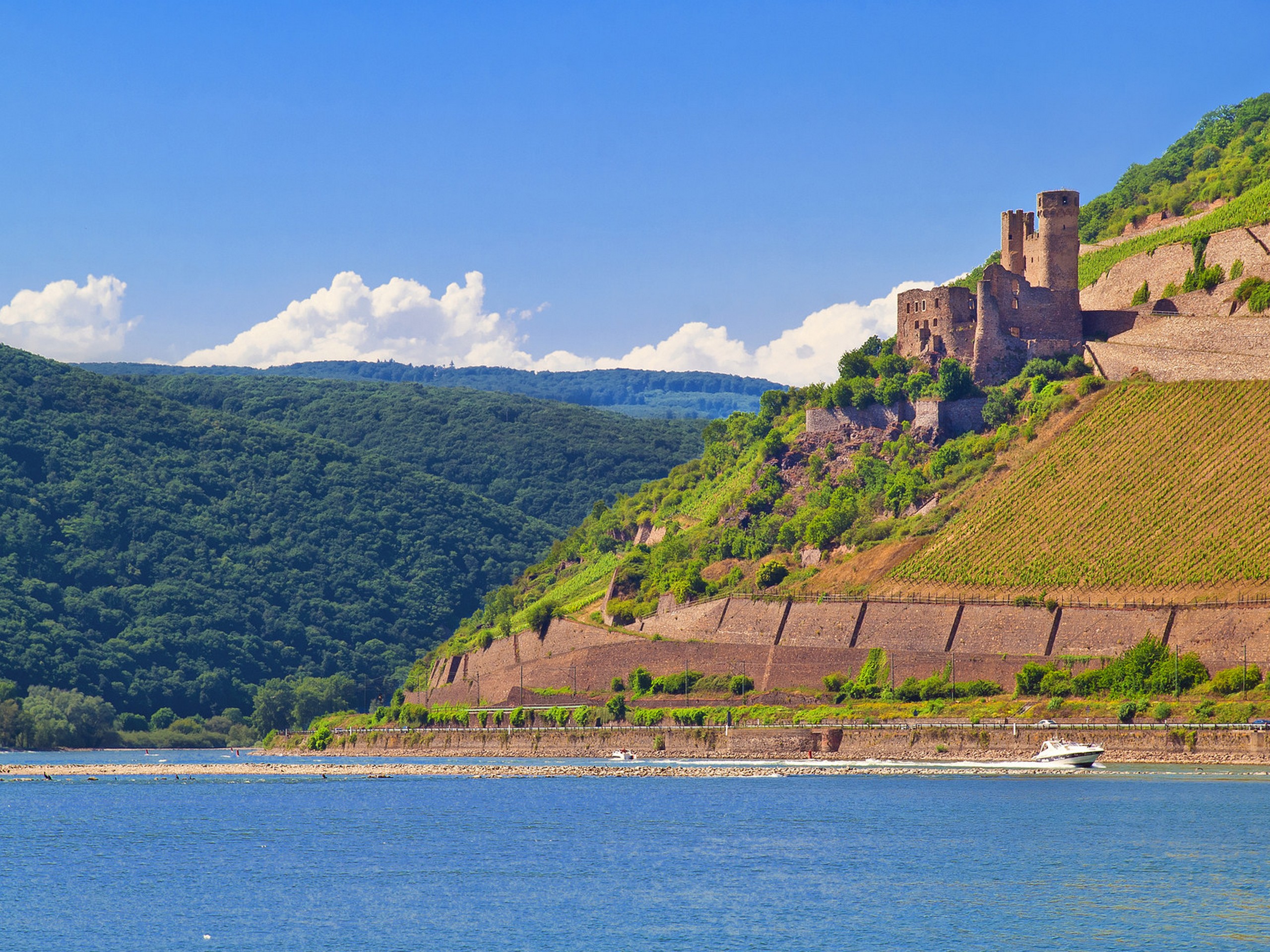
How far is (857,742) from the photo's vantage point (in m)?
92.0

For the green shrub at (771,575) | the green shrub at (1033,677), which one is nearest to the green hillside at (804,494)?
the green shrub at (771,575)

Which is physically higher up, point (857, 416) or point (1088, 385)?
point (1088, 385)

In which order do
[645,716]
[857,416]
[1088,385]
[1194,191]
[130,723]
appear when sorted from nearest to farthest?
[645,716] → [1088,385] → [857,416] → [1194,191] → [130,723]

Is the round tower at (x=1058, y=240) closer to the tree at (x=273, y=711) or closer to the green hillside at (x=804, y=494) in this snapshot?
the green hillside at (x=804, y=494)

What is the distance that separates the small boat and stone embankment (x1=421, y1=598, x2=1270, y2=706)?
593cm

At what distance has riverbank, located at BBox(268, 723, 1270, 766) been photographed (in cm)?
7938

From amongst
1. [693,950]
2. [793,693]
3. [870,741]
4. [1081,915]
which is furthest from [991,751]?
[693,950]

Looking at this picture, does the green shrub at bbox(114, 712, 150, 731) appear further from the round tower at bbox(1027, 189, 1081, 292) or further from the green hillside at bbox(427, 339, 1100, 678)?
the round tower at bbox(1027, 189, 1081, 292)

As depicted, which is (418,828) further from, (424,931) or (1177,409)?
(1177,409)

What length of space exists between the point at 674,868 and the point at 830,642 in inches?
1671

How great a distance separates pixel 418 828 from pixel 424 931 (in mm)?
23301

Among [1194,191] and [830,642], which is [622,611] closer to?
[830,642]

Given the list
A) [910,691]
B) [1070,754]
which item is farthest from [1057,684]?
[910,691]

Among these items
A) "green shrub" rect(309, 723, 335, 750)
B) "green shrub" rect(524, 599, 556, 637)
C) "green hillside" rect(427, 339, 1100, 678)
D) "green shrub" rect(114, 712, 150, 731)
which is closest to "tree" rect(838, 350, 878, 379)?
"green hillside" rect(427, 339, 1100, 678)
